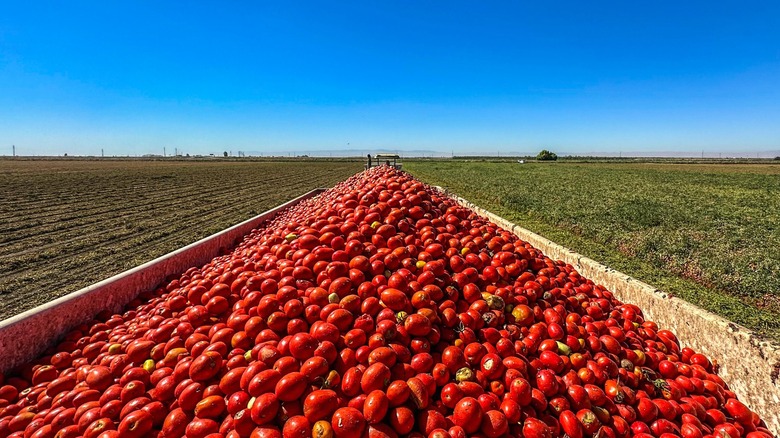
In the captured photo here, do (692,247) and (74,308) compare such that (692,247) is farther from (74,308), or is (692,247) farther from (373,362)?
(74,308)

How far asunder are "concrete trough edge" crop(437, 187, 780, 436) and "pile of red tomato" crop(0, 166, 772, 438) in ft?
0.34

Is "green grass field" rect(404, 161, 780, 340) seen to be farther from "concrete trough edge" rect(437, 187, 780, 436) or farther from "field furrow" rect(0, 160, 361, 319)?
"field furrow" rect(0, 160, 361, 319)

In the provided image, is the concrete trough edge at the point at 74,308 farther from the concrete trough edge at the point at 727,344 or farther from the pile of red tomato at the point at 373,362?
the concrete trough edge at the point at 727,344

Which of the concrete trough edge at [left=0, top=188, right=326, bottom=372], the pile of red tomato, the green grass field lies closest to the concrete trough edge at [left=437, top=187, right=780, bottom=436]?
the pile of red tomato

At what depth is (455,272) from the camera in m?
2.91

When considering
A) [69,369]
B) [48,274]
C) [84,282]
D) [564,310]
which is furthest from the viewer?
[48,274]

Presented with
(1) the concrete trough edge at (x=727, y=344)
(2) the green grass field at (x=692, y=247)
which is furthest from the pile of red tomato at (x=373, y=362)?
(2) the green grass field at (x=692, y=247)

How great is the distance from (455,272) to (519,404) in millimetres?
1178

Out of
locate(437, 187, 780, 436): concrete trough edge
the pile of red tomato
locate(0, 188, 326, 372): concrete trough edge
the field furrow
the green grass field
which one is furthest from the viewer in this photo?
the field furrow

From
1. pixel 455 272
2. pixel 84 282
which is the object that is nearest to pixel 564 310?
pixel 455 272

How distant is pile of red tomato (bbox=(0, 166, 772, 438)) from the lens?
1.76 m

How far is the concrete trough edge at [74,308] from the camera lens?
2.55 meters

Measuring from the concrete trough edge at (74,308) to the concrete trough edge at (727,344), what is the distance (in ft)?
16.2

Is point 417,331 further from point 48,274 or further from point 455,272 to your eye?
point 48,274
